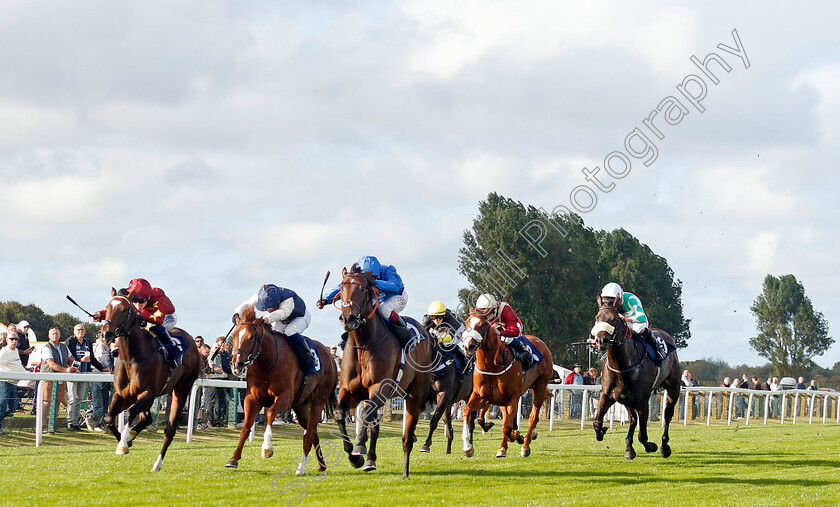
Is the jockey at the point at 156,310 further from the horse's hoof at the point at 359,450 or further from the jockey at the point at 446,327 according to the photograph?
the jockey at the point at 446,327

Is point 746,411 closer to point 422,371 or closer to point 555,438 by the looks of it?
point 555,438

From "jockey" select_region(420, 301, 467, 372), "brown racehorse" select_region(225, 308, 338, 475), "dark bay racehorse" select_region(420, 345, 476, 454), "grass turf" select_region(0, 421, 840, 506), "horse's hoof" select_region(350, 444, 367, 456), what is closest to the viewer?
"grass turf" select_region(0, 421, 840, 506)

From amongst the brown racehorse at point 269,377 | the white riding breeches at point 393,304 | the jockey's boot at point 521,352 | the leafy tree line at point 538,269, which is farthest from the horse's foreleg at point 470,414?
the leafy tree line at point 538,269

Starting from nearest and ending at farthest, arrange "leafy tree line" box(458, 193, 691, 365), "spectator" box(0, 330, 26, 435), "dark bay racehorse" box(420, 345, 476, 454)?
"dark bay racehorse" box(420, 345, 476, 454), "spectator" box(0, 330, 26, 435), "leafy tree line" box(458, 193, 691, 365)

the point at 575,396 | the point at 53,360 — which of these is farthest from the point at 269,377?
the point at 575,396

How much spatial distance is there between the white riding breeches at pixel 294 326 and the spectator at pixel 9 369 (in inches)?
178

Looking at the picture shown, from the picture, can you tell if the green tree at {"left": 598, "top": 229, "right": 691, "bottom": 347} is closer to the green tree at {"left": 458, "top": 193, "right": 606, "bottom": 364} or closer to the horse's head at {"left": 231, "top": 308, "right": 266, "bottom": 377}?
the green tree at {"left": 458, "top": 193, "right": 606, "bottom": 364}

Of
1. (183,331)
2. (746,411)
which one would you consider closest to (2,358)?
(183,331)

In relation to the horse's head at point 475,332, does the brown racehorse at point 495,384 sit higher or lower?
lower

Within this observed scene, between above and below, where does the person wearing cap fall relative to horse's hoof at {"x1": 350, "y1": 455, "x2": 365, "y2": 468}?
above

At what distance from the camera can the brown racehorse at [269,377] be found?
9.41 m

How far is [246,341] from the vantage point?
941 cm

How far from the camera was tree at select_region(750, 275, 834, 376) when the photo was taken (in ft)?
258

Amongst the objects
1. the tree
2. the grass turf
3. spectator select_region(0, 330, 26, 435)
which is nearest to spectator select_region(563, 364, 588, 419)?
the grass turf
